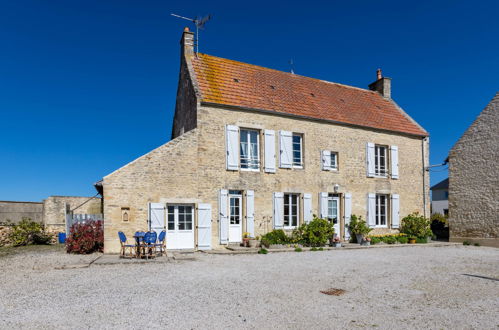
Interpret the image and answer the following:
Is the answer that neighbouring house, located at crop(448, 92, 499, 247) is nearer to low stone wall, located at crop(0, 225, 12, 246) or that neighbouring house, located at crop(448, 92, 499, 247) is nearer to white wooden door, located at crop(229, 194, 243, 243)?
white wooden door, located at crop(229, 194, 243, 243)

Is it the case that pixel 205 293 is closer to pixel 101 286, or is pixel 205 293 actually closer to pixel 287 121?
pixel 101 286

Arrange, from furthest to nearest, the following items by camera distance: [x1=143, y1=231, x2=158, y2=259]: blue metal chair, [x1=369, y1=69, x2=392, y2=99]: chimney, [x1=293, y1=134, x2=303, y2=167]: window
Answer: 1. [x1=369, y1=69, x2=392, y2=99]: chimney
2. [x1=293, y1=134, x2=303, y2=167]: window
3. [x1=143, y1=231, x2=158, y2=259]: blue metal chair

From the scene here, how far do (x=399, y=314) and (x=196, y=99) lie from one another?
9207 mm

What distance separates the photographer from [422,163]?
16.8 meters

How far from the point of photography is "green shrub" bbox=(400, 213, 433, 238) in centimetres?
1534

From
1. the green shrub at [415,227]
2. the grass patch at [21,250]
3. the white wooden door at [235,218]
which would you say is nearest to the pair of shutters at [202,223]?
the white wooden door at [235,218]

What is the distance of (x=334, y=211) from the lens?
572 inches

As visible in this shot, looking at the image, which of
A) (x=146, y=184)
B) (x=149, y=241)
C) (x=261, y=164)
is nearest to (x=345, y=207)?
(x=261, y=164)

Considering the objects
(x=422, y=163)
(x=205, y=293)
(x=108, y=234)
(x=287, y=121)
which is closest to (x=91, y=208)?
(x=108, y=234)

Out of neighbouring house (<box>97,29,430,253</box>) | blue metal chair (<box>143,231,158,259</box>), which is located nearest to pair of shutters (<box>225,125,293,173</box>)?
neighbouring house (<box>97,29,430,253</box>)

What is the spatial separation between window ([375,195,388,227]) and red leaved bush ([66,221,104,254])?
35.6 ft

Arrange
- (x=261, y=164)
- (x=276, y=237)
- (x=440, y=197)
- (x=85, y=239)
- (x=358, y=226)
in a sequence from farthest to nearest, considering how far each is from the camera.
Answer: (x=440, y=197) → (x=358, y=226) → (x=261, y=164) → (x=276, y=237) → (x=85, y=239)

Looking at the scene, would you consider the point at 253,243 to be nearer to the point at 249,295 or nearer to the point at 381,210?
the point at 249,295

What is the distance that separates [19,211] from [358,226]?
14507 mm
